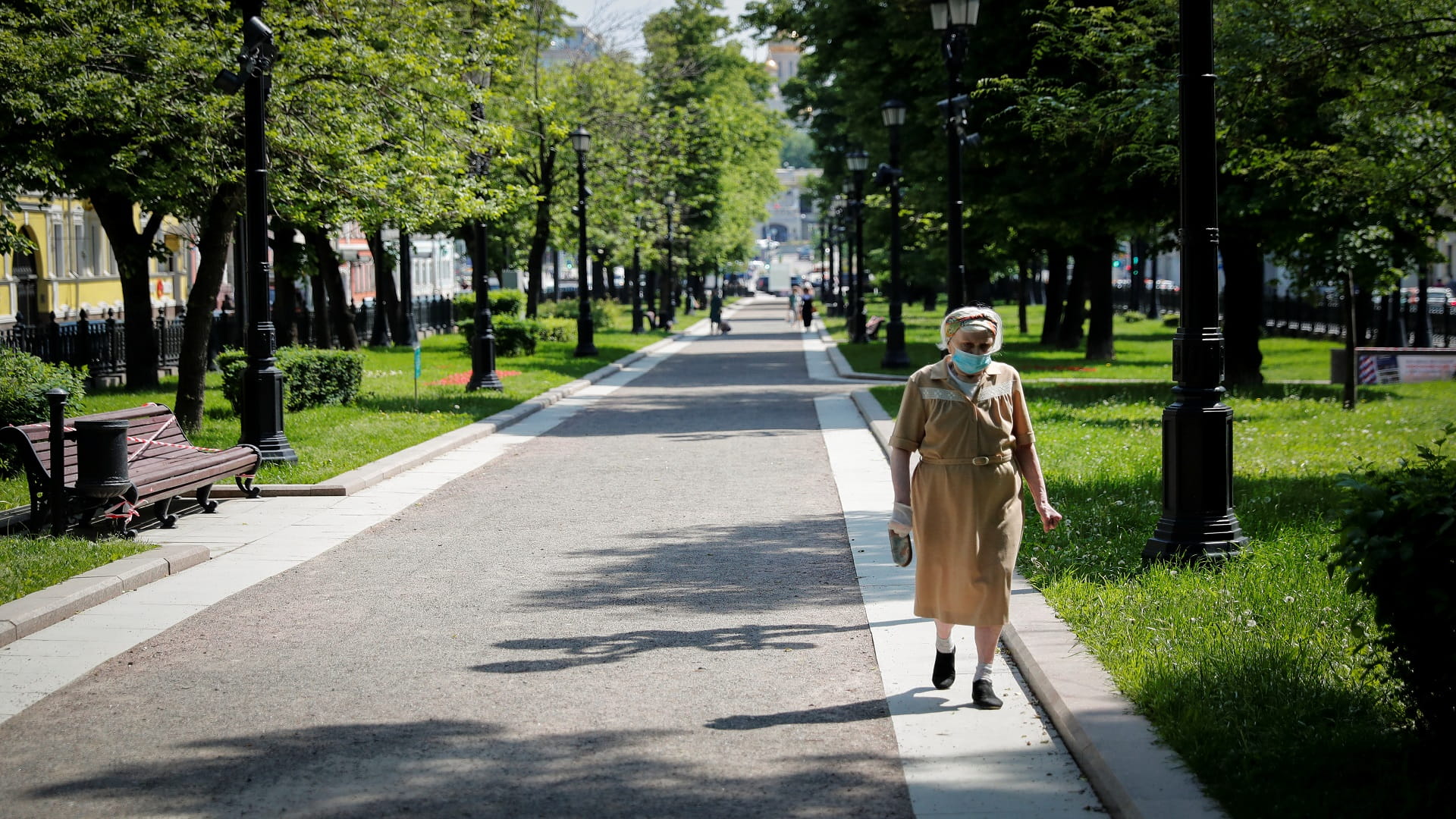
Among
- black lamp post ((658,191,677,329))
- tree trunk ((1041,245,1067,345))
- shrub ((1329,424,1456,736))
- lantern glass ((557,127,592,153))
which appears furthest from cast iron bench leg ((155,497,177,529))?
black lamp post ((658,191,677,329))

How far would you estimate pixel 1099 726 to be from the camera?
5773 millimetres

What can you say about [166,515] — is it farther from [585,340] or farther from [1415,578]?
[585,340]

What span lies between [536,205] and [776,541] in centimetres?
3344

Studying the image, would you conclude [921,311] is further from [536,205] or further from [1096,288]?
[1096,288]

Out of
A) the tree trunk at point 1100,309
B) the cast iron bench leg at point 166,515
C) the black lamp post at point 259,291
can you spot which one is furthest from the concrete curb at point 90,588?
the tree trunk at point 1100,309

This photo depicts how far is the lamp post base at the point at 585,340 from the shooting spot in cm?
3662

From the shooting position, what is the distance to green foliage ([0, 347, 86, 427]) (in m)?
14.0

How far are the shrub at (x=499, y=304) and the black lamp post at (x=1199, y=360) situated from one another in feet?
114

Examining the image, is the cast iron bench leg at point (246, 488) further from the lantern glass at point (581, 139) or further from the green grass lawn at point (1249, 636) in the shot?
the lantern glass at point (581, 139)

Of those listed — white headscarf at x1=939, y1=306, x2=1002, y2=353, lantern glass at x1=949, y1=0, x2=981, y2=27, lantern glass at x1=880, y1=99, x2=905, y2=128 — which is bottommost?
white headscarf at x1=939, y1=306, x2=1002, y2=353

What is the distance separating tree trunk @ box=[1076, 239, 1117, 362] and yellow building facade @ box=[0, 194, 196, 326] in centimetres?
2239

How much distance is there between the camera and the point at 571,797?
5.34 metres

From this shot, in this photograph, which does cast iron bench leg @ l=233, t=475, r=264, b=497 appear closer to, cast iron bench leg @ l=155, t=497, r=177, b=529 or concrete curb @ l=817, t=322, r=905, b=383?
cast iron bench leg @ l=155, t=497, r=177, b=529

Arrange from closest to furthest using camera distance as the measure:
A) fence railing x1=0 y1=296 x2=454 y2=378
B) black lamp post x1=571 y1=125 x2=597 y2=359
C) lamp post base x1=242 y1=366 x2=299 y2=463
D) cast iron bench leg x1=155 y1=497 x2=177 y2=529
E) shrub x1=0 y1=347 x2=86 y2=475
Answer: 1. cast iron bench leg x1=155 y1=497 x2=177 y2=529
2. shrub x1=0 y1=347 x2=86 y2=475
3. lamp post base x1=242 y1=366 x2=299 y2=463
4. fence railing x1=0 y1=296 x2=454 y2=378
5. black lamp post x1=571 y1=125 x2=597 y2=359
